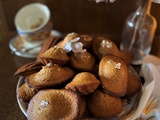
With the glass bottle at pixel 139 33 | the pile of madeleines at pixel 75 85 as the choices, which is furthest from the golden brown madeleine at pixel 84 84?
the glass bottle at pixel 139 33

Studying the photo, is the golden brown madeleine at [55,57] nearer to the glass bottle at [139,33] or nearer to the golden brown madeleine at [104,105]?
the golden brown madeleine at [104,105]

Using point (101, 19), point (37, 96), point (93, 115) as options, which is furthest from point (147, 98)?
point (101, 19)

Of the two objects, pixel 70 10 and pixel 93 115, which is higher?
pixel 70 10

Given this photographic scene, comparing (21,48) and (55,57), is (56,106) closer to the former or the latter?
(55,57)

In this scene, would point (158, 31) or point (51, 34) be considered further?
point (51, 34)

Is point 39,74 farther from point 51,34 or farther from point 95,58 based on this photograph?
point 51,34

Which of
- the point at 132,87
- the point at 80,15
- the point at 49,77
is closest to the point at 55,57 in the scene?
the point at 49,77
